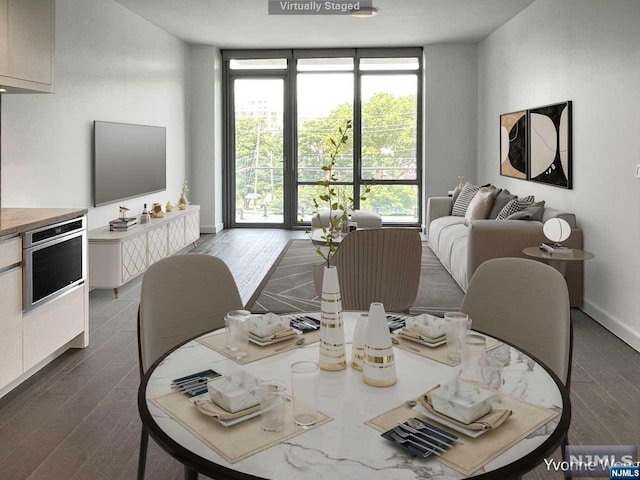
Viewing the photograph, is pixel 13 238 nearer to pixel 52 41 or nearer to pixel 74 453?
pixel 74 453

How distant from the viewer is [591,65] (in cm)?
457

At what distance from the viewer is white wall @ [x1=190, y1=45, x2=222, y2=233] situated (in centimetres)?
892

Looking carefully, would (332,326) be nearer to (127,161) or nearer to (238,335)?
(238,335)

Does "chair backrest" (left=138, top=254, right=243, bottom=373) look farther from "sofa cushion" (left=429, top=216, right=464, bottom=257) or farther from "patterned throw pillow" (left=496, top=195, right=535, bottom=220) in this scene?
"sofa cushion" (left=429, top=216, right=464, bottom=257)

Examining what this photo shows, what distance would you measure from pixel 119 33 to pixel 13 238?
13.0 feet

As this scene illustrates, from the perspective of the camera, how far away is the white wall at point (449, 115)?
348 inches

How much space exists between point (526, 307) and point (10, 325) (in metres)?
2.48

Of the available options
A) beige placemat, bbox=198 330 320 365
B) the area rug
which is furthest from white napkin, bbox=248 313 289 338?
the area rug

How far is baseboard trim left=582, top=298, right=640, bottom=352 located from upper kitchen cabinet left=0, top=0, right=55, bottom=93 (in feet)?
13.7

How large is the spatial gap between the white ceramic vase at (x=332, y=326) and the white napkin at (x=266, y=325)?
294mm

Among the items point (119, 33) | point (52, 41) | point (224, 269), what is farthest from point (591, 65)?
point (119, 33)

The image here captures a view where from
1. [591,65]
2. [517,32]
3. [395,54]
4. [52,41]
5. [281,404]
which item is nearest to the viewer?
[281,404]

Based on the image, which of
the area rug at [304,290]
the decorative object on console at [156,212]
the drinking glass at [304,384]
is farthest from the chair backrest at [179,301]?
the decorative object on console at [156,212]

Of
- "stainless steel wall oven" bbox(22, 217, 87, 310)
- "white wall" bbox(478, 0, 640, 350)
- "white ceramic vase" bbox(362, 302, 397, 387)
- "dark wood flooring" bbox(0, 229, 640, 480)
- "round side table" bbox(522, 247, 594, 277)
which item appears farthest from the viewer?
"round side table" bbox(522, 247, 594, 277)
